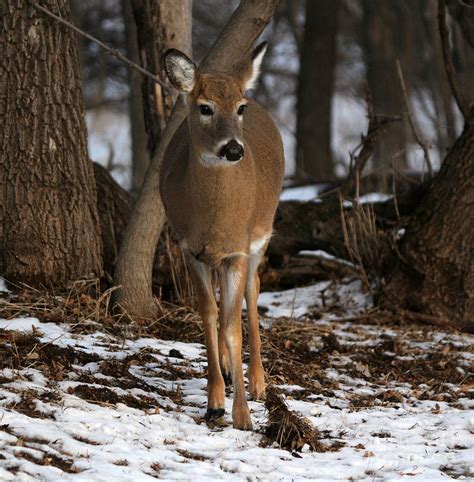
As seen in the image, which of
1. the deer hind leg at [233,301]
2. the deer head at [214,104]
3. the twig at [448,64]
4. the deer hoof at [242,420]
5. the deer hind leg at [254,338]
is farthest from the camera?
the twig at [448,64]

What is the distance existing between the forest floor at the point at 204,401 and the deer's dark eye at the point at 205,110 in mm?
1665

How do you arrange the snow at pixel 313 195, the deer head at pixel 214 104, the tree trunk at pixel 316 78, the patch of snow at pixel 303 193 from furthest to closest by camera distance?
the tree trunk at pixel 316 78, the patch of snow at pixel 303 193, the snow at pixel 313 195, the deer head at pixel 214 104

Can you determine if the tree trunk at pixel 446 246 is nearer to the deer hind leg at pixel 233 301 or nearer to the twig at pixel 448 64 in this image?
the twig at pixel 448 64

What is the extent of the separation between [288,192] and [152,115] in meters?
3.07

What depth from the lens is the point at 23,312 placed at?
7.51 meters

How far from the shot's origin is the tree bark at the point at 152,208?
8242mm

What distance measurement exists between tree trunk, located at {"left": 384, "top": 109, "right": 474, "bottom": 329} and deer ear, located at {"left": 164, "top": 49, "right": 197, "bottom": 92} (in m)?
3.26

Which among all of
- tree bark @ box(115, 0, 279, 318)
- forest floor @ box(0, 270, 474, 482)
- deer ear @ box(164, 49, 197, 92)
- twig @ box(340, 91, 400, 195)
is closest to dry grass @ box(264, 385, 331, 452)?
forest floor @ box(0, 270, 474, 482)

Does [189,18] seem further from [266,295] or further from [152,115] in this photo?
[266,295]

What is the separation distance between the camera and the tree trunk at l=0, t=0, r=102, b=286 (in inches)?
311

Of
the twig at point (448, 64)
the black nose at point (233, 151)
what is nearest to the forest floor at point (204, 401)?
the black nose at point (233, 151)

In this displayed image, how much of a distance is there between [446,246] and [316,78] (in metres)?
12.4

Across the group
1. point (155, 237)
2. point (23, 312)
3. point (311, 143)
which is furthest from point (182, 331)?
point (311, 143)

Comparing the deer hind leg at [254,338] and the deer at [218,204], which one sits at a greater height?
the deer at [218,204]
